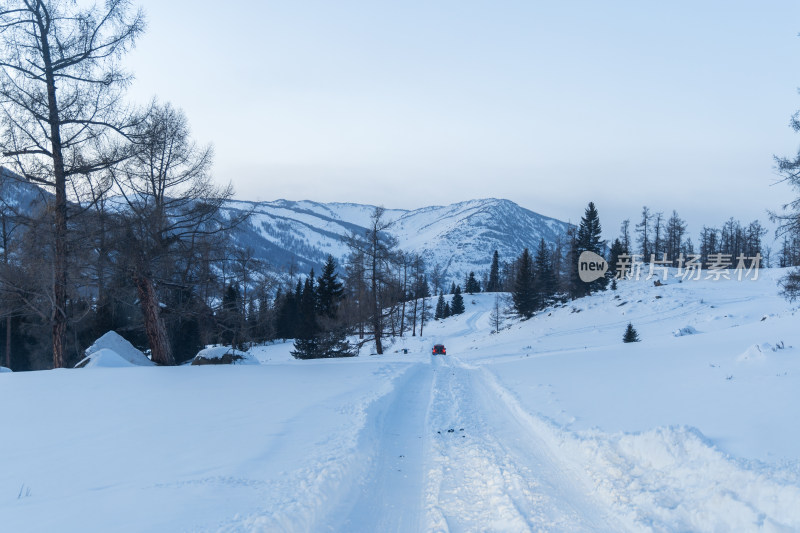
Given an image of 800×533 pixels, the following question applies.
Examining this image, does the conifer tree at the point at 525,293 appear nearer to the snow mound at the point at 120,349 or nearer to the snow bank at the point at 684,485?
the snow mound at the point at 120,349

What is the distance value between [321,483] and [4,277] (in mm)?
10022

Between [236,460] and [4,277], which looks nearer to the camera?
[236,460]

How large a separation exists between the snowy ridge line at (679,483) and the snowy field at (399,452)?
0.07 ft

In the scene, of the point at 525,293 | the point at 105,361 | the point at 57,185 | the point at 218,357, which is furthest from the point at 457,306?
the point at 57,185

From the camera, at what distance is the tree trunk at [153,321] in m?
12.3

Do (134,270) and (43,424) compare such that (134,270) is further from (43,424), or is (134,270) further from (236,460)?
(236,460)

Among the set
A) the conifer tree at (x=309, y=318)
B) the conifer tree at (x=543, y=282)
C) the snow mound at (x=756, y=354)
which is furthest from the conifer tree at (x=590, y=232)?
the snow mound at (x=756, y=354)

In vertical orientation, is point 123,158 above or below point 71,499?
above

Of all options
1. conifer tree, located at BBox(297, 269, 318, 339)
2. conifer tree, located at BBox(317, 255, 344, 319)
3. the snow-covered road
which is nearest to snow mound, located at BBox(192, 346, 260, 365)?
the snow-covered road

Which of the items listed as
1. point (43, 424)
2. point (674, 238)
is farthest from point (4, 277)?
point (674, 238)

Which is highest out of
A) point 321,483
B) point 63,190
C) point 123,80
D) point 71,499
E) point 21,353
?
point 123,80

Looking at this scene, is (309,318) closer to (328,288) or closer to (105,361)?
(328,288)

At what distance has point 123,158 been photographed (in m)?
10.6

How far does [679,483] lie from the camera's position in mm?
5027
